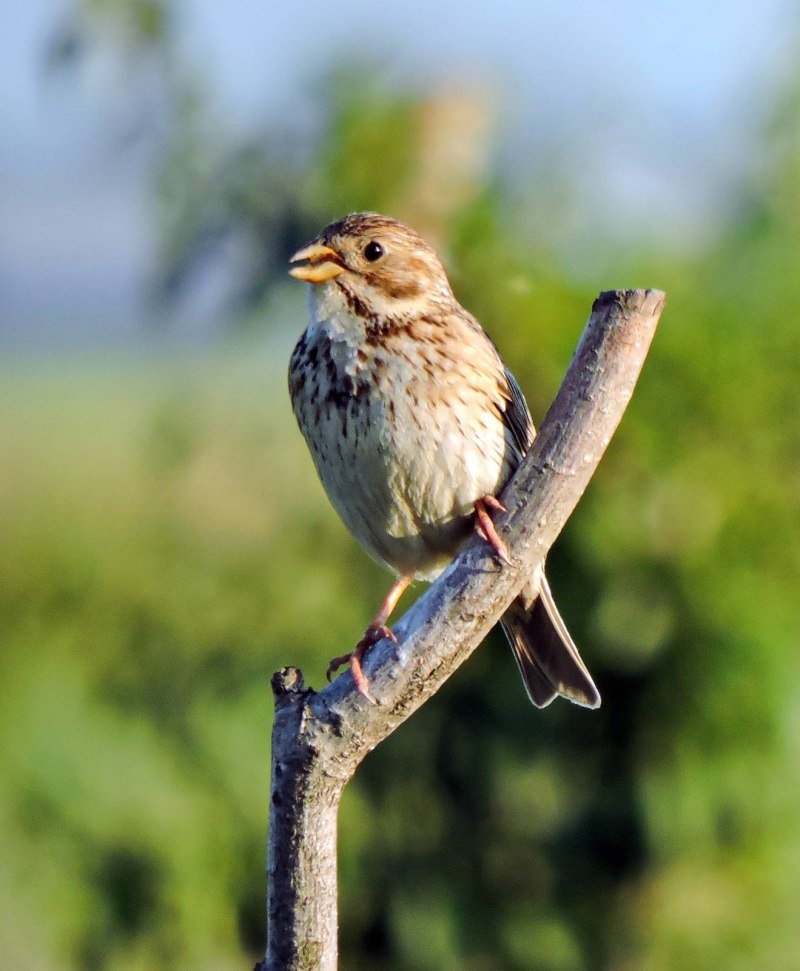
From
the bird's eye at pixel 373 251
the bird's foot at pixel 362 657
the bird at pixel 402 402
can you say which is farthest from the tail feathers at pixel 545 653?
the bird's eye at pixel 373 251

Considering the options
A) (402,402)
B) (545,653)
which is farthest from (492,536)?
(545,653)

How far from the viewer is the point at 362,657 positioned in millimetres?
2885

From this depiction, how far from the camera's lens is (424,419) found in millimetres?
3393

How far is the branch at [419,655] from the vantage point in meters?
2.70

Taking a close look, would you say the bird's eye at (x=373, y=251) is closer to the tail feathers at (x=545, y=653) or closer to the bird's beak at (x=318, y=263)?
the bird's beak at (x=318, y=263)

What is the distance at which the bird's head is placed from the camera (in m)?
3.45

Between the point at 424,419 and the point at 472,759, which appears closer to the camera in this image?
the point at 424,419

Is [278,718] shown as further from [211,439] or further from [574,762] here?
[211,439]

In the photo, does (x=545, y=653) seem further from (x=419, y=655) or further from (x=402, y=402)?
(x=419, y=655)

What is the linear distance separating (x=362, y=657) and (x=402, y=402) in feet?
2.35

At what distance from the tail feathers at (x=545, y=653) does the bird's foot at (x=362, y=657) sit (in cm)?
61

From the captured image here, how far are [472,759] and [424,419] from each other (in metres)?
1.64

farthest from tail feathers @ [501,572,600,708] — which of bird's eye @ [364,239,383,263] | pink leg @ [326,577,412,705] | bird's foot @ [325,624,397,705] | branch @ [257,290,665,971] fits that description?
bird's eye @ [364,239,383,263]

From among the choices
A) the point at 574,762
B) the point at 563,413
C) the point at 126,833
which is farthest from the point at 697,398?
the point at 126,833
